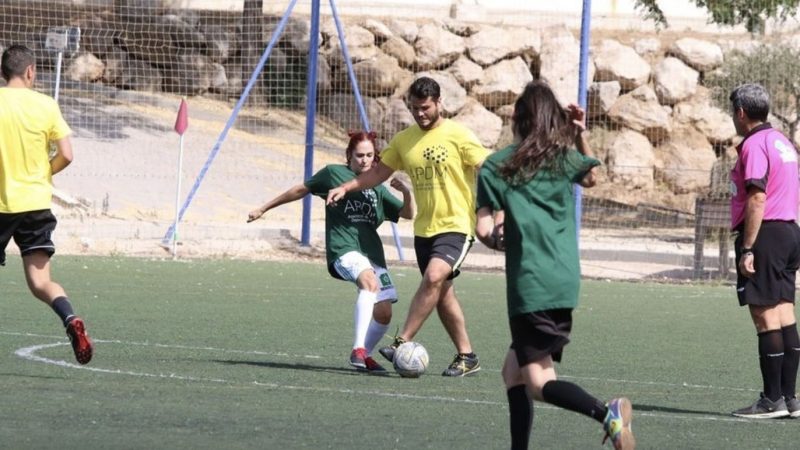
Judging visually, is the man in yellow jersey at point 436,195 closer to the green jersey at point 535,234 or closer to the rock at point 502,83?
the green jersey at point 535,234

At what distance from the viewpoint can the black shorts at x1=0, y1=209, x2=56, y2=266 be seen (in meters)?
9.69

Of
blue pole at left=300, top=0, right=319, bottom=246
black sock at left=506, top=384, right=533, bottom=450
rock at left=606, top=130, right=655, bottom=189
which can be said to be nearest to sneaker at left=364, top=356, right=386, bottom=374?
black sock at left=506, top=384, right=533, bottom=450

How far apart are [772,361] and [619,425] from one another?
8.78 ft

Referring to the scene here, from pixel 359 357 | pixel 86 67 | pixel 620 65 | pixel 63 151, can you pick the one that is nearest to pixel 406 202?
pixel 359 357

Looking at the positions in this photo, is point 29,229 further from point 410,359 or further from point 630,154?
point 630,154

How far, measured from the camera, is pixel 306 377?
9.80 m

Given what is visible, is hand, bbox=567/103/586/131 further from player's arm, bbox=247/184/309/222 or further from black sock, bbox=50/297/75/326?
player's arm, bbox=247/184/309/222

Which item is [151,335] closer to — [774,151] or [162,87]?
[774,151]

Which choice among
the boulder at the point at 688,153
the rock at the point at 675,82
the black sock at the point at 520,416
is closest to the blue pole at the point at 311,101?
the boulder at the point at 688,153

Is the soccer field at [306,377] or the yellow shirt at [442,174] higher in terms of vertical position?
the yellow shirt at [442,174]

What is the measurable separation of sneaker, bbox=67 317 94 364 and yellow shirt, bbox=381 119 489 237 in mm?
2237

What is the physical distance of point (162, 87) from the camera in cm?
3325

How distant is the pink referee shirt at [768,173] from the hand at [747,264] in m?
0.22

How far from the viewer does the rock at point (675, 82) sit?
1476 inches
